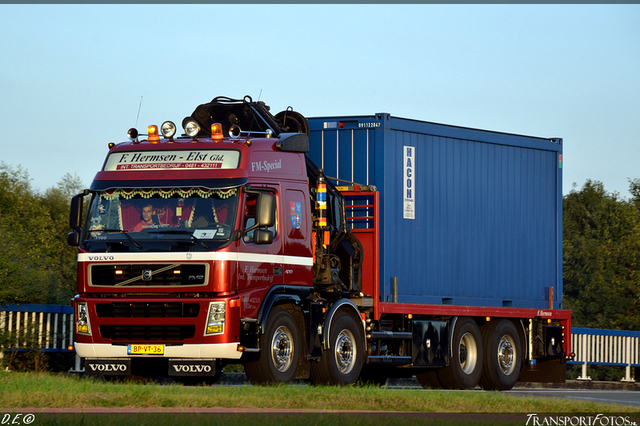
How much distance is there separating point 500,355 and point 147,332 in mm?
8203

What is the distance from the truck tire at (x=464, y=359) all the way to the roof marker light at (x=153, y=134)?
22.2 feet

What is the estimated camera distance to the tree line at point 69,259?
2030 centimetres

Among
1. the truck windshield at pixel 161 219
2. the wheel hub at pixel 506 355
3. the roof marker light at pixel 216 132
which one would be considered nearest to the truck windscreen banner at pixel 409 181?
the wheel hub at pixel 506 355

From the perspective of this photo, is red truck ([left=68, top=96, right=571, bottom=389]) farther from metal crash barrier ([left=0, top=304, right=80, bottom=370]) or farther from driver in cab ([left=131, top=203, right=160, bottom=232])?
metal crash barrier ([left=0, top=304, right=80, bottom=370])

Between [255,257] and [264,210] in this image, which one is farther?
[255,257]

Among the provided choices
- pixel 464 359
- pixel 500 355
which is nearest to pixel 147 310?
pixel 464 359

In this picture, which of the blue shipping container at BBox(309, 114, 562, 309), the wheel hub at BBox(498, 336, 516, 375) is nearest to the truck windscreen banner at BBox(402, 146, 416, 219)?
the blue shipping container at BBox(309, 114, 562, 309)

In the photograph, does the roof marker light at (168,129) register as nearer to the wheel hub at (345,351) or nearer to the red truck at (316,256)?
the red truck at (316,256)

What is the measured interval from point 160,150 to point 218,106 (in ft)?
7.11

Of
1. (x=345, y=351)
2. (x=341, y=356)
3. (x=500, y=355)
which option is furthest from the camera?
(x=500, y=355)

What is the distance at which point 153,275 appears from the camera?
13.2 m

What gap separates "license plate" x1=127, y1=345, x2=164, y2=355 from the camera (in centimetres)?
1326

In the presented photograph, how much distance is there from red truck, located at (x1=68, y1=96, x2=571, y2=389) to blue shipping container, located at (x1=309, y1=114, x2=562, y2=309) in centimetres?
4

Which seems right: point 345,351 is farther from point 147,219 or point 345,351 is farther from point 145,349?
point 147,219
